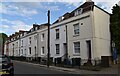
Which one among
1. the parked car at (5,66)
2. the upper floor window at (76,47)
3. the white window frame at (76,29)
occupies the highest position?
the white window frame at (76,29)

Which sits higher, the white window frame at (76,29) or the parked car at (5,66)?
the white window frame at (76,29)

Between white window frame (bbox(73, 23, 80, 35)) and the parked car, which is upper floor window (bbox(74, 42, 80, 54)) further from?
the parked car

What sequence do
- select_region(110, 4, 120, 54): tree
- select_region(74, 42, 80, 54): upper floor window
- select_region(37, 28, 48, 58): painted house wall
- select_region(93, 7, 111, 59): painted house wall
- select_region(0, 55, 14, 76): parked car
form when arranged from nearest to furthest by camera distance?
Result: select_region(0, 55, 14, 76): parked car, select_region(93, 7, 111, 59): painted house wall, select_region(110, 4, 120, 54): tree, select_region(74, 42, 80, 54): upper floor window, select_region(37, 28, 48, 58): painted house wall

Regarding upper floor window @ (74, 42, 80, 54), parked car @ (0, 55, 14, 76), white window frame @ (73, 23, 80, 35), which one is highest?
white window frame @ (73, 23, 80, 35)

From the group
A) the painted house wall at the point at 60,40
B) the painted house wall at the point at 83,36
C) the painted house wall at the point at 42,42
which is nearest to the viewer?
the painted house wall at the point at 83,36

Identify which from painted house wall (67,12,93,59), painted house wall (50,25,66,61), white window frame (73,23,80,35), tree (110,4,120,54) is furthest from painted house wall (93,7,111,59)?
painted house wall (50,25,66,61)

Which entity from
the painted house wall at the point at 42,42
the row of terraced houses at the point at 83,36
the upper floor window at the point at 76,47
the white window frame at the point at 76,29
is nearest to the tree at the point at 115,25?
the row of terraced houses at the point at 83,36

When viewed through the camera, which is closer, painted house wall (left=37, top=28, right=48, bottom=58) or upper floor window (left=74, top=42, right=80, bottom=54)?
upper floor window (left=74, top=42, right=80, bottom=54)

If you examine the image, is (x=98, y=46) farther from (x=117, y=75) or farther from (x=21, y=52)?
(x=21, y=52)

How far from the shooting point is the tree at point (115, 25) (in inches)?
1085

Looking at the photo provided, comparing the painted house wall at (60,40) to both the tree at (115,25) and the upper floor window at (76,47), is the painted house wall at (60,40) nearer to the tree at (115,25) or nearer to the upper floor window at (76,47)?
the upper floor window at (76,47)

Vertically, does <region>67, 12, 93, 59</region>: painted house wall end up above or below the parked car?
above

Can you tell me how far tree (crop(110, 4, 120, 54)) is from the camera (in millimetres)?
27547

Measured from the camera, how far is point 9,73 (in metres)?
12.6
